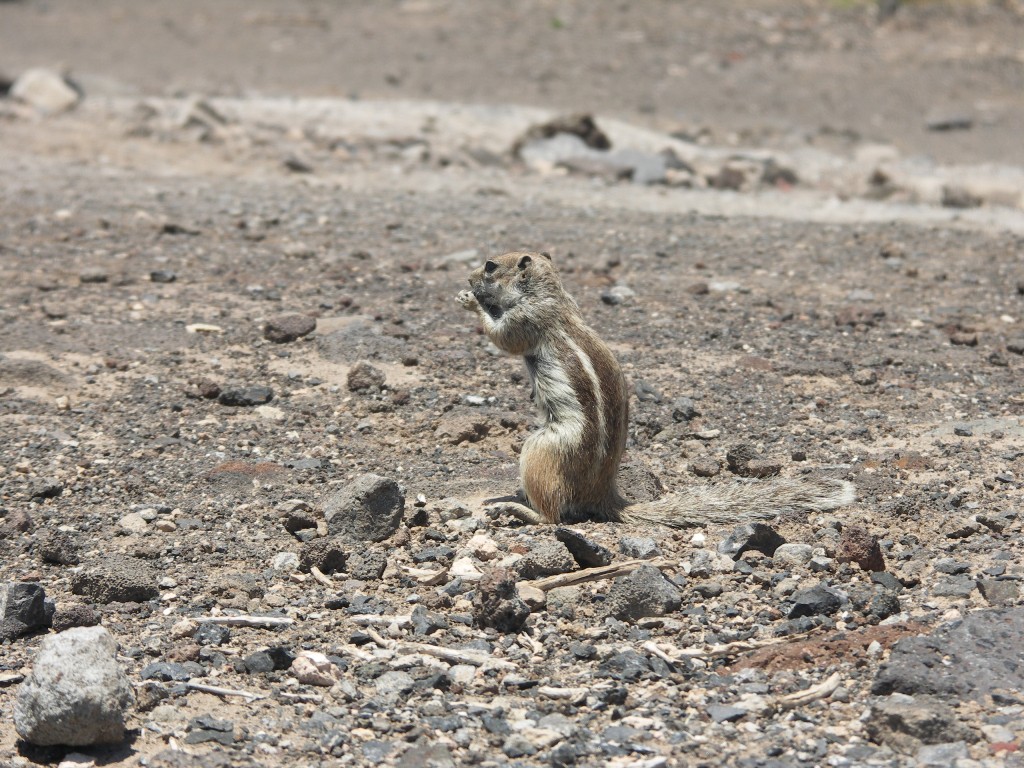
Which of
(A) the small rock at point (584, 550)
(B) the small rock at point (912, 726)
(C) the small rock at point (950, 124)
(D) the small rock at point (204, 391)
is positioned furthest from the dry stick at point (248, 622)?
(C) the small rock at point (950, 124)

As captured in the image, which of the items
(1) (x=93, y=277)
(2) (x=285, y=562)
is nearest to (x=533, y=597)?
(2) (x=285, y=562)

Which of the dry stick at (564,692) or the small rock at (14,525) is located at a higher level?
the dry stick at (564,692)

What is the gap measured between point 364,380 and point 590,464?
6.73 ft

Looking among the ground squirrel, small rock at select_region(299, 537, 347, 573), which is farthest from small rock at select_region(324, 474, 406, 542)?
the ground squirrel

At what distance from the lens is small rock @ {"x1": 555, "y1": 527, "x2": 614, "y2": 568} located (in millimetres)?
5500

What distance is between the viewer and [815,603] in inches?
199

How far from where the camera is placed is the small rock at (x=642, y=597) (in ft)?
16.7

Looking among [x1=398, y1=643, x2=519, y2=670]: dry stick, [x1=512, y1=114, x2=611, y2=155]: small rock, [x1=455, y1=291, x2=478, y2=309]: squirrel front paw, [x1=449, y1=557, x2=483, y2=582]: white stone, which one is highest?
[x1=512, y1=114, x2=611, y2=155]: small rock

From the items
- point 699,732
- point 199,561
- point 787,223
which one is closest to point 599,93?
point 787,223

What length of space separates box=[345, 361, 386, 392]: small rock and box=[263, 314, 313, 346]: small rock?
0.88 meters

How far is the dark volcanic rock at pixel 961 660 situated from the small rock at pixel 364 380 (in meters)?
3.86

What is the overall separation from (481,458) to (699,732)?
286 centimetres

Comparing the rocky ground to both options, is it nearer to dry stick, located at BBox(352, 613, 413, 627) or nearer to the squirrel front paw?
dry stick, located at BBox(352, 613, 413, 627)

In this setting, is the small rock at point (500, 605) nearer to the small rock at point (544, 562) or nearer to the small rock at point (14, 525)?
the small rock at point (544, 562)
